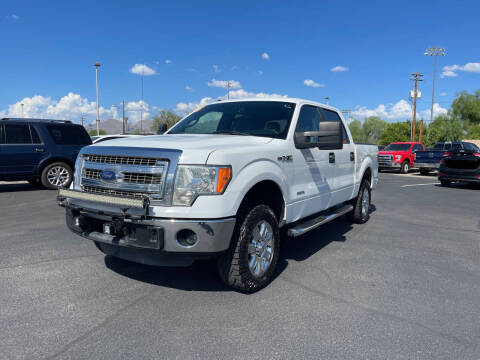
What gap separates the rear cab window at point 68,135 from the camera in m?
10.4

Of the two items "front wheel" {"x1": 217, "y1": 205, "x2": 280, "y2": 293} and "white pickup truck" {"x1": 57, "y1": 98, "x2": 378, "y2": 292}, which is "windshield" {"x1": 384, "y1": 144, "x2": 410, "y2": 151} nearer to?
"white pickup truck" {"x1": 57, "y1": 98, "x2": 378, "y2": 292}

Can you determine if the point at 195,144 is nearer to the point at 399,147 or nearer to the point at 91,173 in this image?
the point at 91,173

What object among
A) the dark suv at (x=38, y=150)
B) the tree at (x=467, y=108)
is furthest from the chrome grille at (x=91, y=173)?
the tree at (x=467, y=108)

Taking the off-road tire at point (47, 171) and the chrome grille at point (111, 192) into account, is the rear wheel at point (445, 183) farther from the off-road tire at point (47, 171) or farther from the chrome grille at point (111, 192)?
the chrome grille at point (111, 192)

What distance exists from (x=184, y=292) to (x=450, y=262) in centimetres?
332

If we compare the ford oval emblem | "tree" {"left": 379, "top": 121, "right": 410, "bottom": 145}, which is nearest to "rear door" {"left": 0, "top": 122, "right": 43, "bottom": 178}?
the ford oval emblem

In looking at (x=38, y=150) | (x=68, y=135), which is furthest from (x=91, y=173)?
(x=68, y=135)

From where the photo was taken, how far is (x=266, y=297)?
3.49 m

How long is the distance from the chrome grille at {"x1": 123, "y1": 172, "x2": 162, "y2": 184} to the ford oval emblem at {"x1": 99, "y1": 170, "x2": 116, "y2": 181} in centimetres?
14

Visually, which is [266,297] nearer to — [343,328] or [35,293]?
[343,328]

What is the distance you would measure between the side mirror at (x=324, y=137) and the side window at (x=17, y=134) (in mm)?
8545

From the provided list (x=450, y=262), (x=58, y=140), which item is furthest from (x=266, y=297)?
(x=58, y=140)

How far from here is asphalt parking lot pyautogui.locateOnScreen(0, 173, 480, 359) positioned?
8.66 feet

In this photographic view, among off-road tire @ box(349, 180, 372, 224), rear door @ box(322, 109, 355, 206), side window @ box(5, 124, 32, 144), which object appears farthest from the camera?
side window @ box(5, 124, 32, 144)
